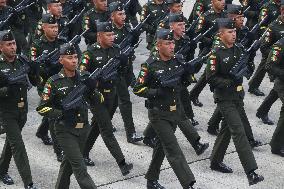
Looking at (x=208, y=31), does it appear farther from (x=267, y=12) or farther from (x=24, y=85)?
(x=24, y=85)

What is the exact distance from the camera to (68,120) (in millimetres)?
9242

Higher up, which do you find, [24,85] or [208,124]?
[24,85]

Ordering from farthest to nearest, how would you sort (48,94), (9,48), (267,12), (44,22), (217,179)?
1. (267,12)
2. (44,22)
3. (217,179)
4. (9,48)
5. (48,94)

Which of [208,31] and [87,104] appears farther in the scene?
[208,31]

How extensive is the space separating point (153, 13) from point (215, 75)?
4.42 m

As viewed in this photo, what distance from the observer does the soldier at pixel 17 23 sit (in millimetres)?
14273

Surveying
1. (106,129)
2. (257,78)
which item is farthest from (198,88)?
(106,129)

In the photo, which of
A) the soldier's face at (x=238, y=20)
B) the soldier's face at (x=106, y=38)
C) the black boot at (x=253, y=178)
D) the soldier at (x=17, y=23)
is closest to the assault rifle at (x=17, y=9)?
the soldier at (x=17, y=23)

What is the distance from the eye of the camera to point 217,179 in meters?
10.7

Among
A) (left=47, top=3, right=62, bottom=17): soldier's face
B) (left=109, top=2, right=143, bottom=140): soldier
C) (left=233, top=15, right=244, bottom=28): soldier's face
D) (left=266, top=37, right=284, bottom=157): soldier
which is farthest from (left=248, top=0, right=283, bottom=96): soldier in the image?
(left=47, top=3, right=62, bottom=17): soldier's face

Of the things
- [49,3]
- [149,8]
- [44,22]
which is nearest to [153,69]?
[44,22]

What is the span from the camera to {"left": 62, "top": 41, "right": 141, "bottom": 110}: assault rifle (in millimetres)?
9227

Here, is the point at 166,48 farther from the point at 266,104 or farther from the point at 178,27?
the point at 266,104

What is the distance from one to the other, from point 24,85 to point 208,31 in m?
4.19
